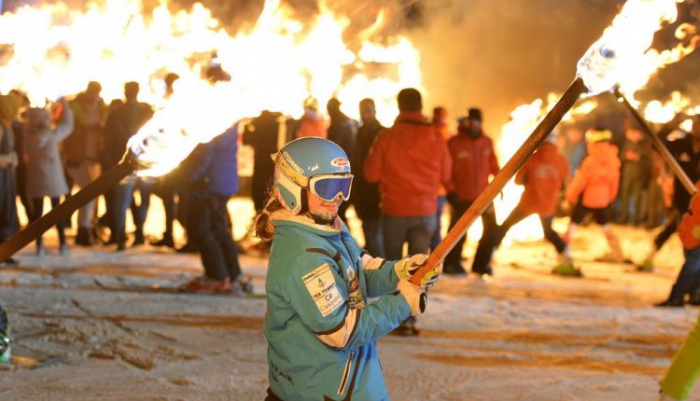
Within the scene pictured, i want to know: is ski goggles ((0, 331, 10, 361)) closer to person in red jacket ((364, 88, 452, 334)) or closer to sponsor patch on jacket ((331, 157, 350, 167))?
sponsor patch on jacket ((331, 157, 350, 167))

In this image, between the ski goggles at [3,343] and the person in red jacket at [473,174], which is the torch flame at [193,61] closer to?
the ski goggles at [3,343]

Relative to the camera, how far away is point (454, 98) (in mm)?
22094

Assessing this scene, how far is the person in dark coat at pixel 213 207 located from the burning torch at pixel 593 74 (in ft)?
17.6

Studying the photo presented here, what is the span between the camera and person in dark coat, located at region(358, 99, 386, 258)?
33.3 ft

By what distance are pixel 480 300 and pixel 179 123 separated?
5.58 m

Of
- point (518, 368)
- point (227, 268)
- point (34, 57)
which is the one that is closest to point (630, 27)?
point (518, 368)

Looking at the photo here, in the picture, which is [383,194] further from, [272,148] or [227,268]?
[272,148]

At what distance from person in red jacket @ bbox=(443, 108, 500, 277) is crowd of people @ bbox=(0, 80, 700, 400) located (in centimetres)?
2

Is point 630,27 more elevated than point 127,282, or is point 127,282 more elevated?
point 630,27

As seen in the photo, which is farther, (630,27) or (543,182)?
(543,182)

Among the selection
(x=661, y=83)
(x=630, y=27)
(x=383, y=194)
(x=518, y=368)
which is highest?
(x=661, y=83)

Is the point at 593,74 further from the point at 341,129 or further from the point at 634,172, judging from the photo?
the point at 634,172

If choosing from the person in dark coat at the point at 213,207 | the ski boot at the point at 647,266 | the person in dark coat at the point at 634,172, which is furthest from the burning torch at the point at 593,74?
the person in dark coat at the point at 634,172

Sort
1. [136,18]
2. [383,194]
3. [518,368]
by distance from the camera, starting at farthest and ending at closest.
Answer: [136,18] < [383,194] < [518,368]
